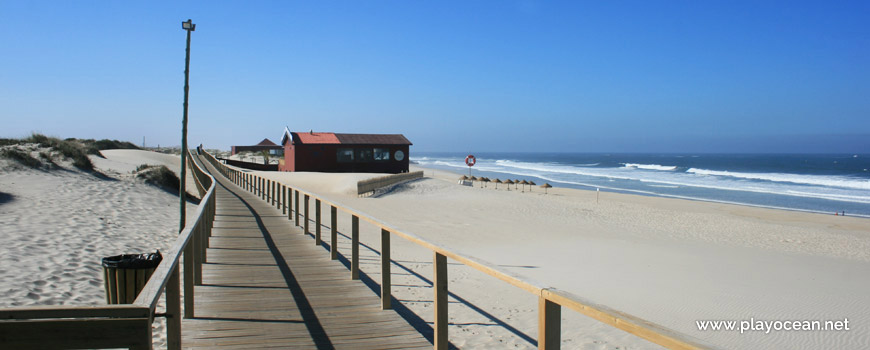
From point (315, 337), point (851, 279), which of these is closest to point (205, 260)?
point (315, 337)

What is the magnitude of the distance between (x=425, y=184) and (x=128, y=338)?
25.2m

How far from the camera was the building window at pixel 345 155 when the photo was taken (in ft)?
120

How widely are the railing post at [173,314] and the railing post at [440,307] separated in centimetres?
158

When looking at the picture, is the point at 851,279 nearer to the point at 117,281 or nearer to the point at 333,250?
the point at 333,250

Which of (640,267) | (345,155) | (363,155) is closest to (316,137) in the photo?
(345,155)

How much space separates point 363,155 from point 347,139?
152cm

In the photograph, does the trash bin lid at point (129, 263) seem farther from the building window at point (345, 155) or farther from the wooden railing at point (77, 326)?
the building window at point (345, 155)

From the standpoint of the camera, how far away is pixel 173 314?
312 centimetres

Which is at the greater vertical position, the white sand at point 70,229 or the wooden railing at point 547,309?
the wooden railing at point 547,309

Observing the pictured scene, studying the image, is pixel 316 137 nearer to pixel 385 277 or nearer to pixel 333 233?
pixel 333 233

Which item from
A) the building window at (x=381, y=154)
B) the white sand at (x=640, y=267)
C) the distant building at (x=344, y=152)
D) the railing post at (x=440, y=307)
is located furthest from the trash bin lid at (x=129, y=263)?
the building window at (x=381, y=154)

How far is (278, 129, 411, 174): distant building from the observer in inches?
1415

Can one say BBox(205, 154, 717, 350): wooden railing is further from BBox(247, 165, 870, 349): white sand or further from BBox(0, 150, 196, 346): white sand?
BBox(0, 150, 196, 346): white sand

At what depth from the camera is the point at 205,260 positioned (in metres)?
6.56
